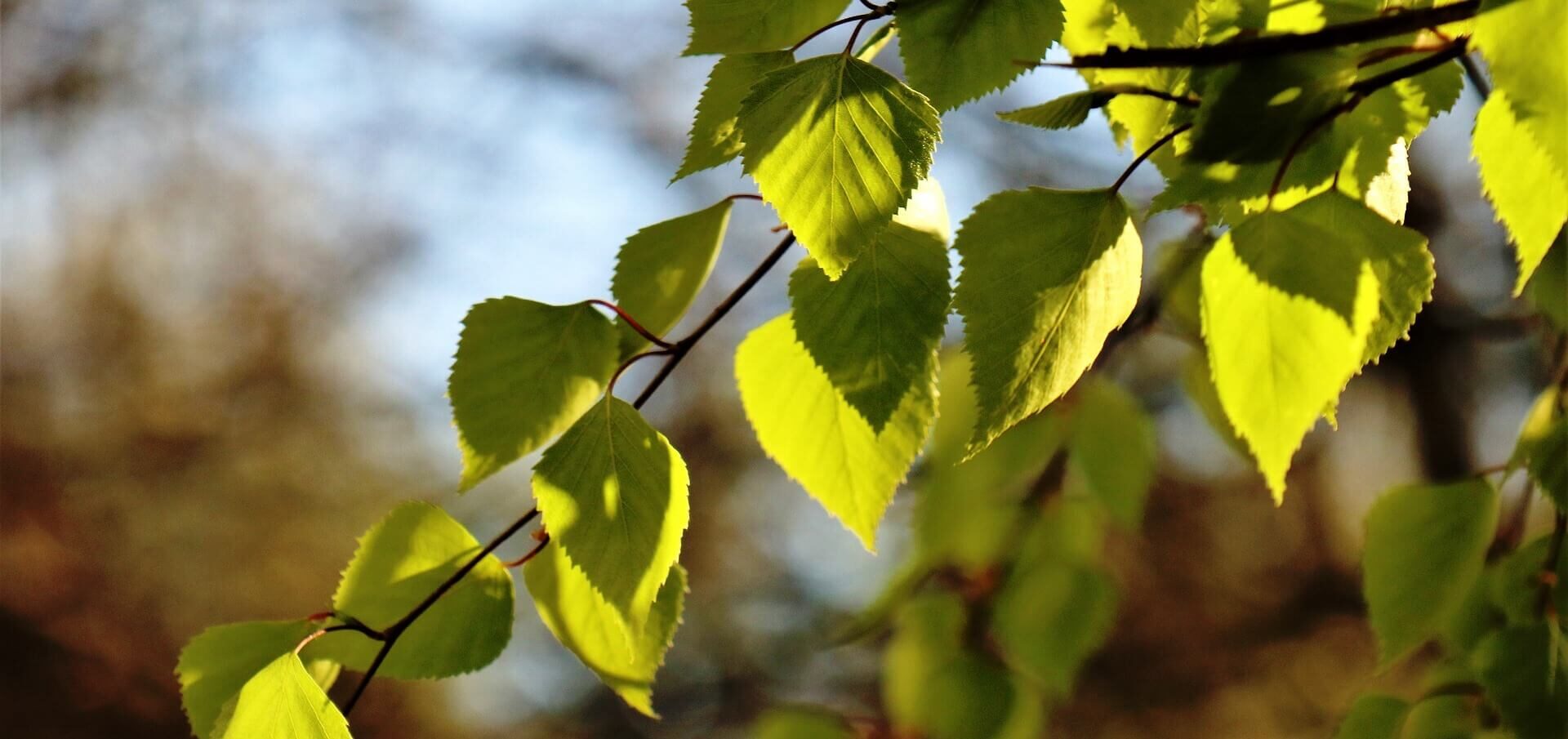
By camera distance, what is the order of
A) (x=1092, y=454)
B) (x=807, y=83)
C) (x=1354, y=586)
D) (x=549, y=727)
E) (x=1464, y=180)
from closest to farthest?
1. (x=807, y=83)
2. (x=1092, y=454)
3. (x=1464, y=180)
4. (x=1354, y=586)
5. (x=549, y=727)

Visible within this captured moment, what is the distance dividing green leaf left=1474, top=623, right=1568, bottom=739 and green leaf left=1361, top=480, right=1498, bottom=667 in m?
0.03

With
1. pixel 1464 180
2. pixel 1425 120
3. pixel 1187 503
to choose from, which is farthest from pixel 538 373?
pixel 1187 503

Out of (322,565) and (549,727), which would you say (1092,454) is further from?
(322,565)

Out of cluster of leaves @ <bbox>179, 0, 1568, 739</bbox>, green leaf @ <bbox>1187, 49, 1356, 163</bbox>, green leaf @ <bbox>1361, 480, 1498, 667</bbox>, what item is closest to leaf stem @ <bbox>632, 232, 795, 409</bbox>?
cluster of leaves @ <bbox>179, 0, 1568, 739</bbox>

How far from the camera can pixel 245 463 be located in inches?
93.2

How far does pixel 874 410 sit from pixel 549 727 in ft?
6.94

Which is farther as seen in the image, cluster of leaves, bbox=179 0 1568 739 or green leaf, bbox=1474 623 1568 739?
green leaf, bbox=1474 623 1568 739

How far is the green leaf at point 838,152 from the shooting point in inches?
8.5

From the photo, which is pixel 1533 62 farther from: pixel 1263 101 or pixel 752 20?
pixel 752 20

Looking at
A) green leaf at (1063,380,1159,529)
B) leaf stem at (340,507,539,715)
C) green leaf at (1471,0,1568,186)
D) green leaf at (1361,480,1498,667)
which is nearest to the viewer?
green leaf at (1471,0,1568,186)

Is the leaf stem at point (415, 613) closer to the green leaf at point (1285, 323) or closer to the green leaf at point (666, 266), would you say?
the green leaf at point (666, 266)

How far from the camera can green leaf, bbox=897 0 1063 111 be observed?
23 cm

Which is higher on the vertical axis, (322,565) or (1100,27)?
(1100,27)

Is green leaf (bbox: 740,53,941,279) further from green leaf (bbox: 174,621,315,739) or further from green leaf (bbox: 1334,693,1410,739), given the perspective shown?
green leaf (bbox: 1334,693,1410,739)
